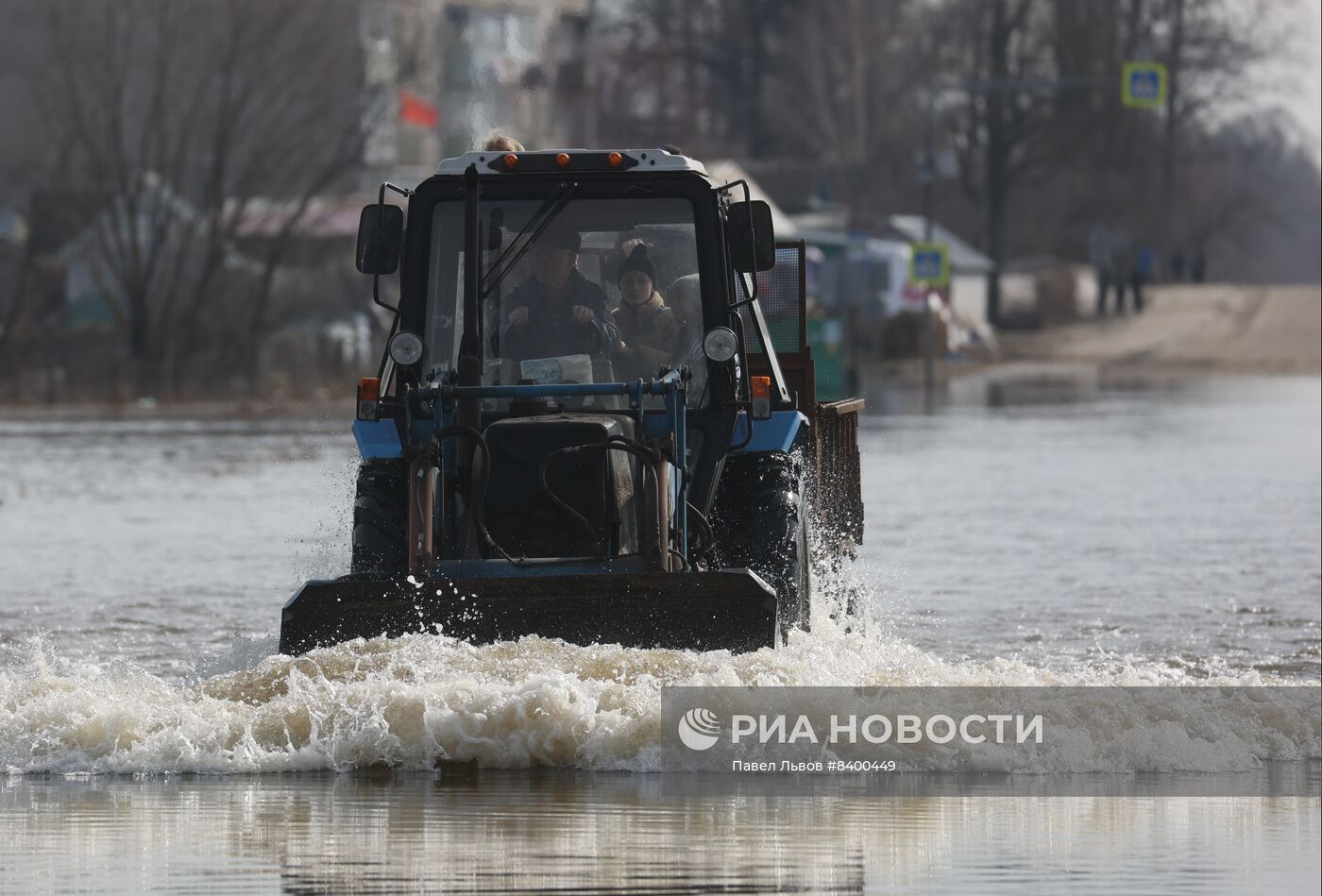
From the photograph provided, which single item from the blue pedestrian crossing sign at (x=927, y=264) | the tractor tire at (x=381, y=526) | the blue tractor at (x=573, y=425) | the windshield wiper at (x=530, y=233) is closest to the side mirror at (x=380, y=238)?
the blue tractor at (x=573, y=425)

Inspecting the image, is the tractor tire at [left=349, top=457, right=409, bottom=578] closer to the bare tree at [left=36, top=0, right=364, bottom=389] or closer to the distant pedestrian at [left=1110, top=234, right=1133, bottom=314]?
the bare tree at [left=36, top=0, right=364, bottom=389]

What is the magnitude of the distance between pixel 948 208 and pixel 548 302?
8290 cm

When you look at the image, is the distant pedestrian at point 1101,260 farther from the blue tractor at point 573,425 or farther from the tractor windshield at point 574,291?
the tractor windshield at point 574,291

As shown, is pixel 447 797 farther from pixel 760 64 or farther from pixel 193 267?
pixel 760 64

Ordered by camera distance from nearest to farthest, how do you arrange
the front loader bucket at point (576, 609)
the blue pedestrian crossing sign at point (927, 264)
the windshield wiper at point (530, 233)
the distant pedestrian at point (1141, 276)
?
the front loader bucket at point (576, 609) < the windshield wiper at point (530, 233) < the blue pedestrian crossing sign at point (927, 264) < the distant pedestrian at point (1141, 276)

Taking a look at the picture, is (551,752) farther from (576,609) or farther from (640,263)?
(640,263)

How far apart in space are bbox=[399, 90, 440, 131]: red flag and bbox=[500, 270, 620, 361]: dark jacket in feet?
102

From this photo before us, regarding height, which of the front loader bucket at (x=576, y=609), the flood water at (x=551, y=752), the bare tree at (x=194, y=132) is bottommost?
the flood water at (x=551, y=752)

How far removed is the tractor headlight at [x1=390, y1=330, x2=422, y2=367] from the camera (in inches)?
425

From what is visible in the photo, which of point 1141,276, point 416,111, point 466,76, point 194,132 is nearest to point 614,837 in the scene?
point 466,76

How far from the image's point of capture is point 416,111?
46.0m

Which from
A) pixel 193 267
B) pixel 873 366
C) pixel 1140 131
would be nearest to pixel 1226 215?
pixel 1140 131

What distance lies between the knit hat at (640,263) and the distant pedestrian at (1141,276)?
67109 mm

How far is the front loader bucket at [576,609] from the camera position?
957 cm
